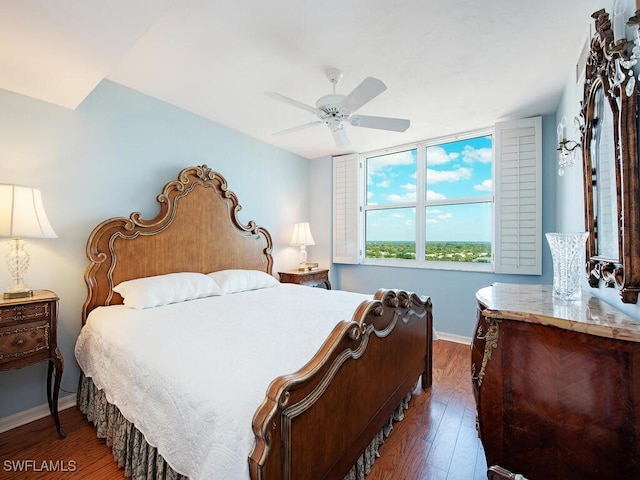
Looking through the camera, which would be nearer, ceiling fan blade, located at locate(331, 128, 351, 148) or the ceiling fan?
the ceiling fan

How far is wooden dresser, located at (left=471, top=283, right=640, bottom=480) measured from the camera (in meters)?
0.96

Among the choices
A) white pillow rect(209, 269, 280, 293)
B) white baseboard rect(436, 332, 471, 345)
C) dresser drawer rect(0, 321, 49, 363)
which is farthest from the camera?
white baseboard rect(436, 332, 471, 345)

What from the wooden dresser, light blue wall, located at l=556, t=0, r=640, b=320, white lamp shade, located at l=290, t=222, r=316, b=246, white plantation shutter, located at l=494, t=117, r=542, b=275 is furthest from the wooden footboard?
white lamp shade, located at l=290, t=222, r=316, b=246

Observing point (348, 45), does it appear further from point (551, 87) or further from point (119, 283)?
point (119, 283)

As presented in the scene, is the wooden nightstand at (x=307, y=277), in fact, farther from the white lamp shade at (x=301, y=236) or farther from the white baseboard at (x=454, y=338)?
the white baseboard at (x=454, y=338)

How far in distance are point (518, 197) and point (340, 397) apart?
293 centimetres

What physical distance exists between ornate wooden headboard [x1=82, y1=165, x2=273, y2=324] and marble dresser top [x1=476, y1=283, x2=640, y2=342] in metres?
2.52

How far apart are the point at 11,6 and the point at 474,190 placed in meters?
3.94

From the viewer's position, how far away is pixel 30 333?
5.65ft

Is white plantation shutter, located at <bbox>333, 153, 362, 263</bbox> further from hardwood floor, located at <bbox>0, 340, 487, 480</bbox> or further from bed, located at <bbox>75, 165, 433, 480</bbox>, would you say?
hardwood floor, located at <bbox>0, 340, 487, 480</bbox>

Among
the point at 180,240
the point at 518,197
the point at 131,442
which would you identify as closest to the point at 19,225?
the point at 180,240

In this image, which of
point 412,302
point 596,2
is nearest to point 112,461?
point 412,302

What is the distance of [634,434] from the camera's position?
940 mm

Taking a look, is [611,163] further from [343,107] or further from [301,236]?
[301,236]
